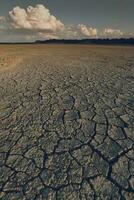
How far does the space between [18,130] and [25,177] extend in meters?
1.19

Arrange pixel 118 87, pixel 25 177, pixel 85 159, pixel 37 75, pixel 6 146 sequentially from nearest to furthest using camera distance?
pixel 25 177
pixel 85 159
pixel 6 146
pixel 118 87
pixel 37 75

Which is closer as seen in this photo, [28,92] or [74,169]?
[74,169]

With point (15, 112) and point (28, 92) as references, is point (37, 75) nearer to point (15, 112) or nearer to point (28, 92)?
point (28, 92)

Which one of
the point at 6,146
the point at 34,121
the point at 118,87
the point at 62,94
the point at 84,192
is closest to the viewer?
the point at 84,192

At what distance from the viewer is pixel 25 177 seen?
2734mm

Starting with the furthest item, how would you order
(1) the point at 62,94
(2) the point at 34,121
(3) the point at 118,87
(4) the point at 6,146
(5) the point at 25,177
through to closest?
(3) the point at 118,87 < (1) the point at 62,94 < (2) the point at 34,121 < (4) the point at 6,146 < (5) the point at 25,177

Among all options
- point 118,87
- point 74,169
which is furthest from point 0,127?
point 118,87

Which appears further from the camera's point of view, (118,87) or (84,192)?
(118,87)

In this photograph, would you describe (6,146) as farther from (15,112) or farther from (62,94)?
(62,94)

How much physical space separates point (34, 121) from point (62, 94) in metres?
1.62

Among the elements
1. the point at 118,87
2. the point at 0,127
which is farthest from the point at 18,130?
the point at 118,87

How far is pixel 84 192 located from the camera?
2.48 metres

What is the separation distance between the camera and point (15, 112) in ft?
14.8

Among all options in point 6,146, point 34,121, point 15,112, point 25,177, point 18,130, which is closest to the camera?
point 25,177
